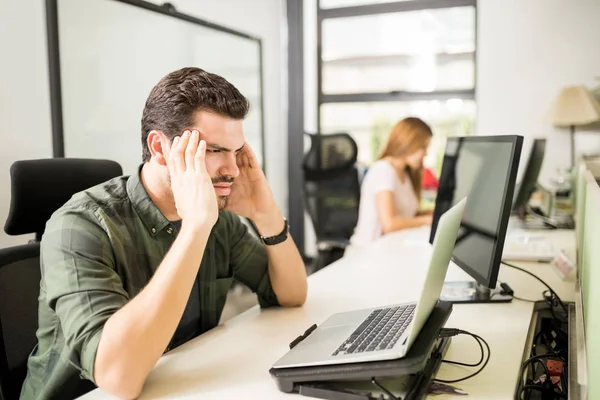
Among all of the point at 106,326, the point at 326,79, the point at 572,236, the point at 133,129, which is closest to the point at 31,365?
the point at 106,326

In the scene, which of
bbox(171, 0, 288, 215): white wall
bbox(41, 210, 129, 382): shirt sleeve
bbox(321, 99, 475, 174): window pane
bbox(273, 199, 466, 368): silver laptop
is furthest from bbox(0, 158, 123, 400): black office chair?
bbox(321, 99, 475, 174): window pane

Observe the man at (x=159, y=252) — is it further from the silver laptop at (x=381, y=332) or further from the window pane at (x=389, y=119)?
the window pane at (x=389, y=119)

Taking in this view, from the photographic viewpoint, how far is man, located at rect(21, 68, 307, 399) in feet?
3.22

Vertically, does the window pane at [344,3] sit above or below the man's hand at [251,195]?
above

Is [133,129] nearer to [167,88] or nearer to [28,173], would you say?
[28,173]

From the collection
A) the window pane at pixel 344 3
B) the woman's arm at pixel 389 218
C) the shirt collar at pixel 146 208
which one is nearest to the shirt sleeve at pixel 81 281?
the shirt collar at pixel 146 208

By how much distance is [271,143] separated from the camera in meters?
4.62

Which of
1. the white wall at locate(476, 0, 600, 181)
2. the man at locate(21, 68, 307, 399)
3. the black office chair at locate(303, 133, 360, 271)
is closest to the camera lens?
the man at locate(21, 68, 307, 399)

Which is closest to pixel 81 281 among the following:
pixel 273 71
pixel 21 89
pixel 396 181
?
pixel 21 89

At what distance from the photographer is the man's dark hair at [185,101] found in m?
1.25

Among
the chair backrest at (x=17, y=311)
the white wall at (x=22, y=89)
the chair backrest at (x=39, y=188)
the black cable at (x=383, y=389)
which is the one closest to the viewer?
the black cable at (x=383, y=389)

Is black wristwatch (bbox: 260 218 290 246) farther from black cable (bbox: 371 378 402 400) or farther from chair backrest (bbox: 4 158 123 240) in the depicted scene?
black cable (bbox: 371 378 402 400)

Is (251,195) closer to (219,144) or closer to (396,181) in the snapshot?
(219,144)

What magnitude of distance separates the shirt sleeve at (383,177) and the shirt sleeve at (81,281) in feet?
6.12
